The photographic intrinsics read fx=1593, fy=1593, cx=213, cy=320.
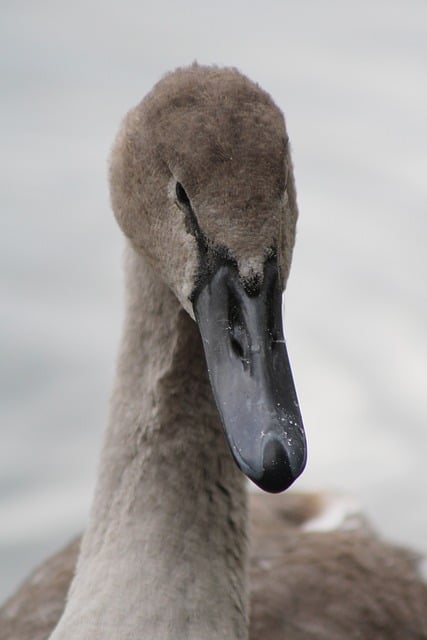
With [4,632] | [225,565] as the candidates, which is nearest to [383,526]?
[4,632]

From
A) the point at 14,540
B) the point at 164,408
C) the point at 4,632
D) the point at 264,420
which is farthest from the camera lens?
the point at 14,540

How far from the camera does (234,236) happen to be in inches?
126

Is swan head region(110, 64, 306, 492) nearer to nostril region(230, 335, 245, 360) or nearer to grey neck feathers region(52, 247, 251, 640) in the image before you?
nostril region(230, 335, 245, 360)

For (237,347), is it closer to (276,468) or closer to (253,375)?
(253,375)

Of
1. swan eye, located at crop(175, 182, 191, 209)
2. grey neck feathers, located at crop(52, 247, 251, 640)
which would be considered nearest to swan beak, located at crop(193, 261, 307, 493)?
swan eye, located at crop(175, 182, 191, 209)

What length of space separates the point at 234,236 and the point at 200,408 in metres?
0.69

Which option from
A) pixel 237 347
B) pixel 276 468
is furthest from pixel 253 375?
pixel 276 468

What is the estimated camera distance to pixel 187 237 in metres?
3.30

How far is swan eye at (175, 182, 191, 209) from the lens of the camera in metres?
3.30

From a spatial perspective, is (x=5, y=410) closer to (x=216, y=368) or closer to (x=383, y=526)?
(x=383, y=526)

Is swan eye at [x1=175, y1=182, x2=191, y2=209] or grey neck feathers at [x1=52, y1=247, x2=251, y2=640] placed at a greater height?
swan eye at [x1=175, y1=182, x2=191, y2=209]

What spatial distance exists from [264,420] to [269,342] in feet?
0.62

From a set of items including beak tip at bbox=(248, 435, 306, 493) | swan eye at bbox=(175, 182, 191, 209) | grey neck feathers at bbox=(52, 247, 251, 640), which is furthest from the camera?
grey neck feathers at bbox=(52, 247, 251, 640)

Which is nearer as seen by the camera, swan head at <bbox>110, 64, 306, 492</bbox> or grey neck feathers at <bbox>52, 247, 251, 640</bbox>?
swan head at <bbox>110, 64, 306, 492</bbox>
